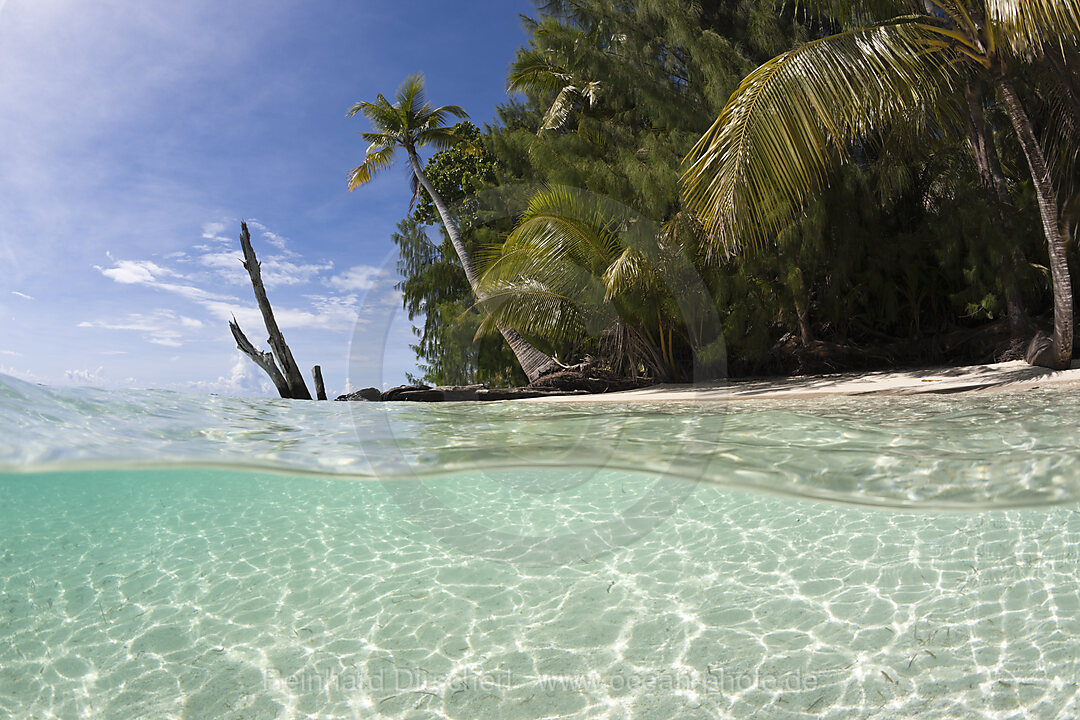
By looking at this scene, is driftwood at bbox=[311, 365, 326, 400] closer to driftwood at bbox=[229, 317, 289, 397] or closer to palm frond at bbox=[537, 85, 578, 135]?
driftwood at bbox=[229, 317, 289, 397]

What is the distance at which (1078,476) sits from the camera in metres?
4.60

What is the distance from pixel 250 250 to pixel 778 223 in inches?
398

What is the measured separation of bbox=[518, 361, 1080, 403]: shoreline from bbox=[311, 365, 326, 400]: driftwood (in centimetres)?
485

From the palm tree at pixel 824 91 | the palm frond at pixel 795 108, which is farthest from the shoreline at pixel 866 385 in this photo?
the palm frond at pixel 795 108

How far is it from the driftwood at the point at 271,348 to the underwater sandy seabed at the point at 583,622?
740cm

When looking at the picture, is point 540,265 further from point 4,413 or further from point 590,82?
point 4,413

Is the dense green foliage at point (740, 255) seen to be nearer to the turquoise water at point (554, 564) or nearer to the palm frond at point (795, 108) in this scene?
the palm frond at point (795, 108)

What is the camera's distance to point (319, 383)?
43.5ft

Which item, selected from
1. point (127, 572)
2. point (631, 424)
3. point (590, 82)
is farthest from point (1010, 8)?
point (590, 82)

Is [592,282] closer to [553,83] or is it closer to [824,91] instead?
[824,91]

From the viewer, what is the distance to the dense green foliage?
1016 cm
